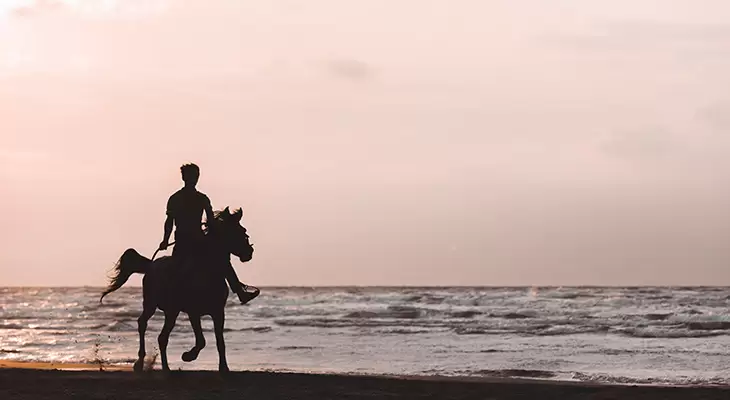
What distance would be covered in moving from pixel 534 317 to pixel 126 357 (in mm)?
23399

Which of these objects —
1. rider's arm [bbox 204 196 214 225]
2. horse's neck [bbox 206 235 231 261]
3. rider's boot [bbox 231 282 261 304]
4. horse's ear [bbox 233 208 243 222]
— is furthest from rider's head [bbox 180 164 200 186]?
rider's boot [bbox 231 282 261 304]

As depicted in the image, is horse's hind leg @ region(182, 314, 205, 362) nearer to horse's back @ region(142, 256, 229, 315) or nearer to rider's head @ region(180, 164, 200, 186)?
horse's back @ region(142, 256, 229, 315)

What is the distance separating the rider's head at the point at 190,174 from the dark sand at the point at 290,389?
2146 millimetres

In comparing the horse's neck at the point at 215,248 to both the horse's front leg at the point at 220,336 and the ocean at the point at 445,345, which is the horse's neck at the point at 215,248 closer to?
the horse's front leg at the point at 220,336

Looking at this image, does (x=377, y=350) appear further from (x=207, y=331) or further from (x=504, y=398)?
(x=504, y=398)

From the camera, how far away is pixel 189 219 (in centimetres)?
1102

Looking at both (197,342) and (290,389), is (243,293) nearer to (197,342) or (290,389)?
(197,342)

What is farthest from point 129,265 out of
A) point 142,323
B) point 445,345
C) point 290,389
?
point 445,345

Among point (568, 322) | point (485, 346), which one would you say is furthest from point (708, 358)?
point (568, 322)

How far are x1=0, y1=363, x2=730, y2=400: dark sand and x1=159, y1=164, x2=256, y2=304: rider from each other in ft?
3.35

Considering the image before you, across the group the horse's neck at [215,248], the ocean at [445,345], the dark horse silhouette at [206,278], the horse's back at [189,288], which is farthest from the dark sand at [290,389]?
the ocean at [445,345]

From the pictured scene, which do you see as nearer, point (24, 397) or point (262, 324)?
point (24, 397)

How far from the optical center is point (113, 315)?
1677 inches

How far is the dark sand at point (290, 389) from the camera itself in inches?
394
